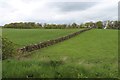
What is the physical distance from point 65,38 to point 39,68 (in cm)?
3083

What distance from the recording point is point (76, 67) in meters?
11.8

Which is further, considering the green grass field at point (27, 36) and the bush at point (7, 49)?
the green grass field at point (27, 36)

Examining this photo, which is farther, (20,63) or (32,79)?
(20,63)

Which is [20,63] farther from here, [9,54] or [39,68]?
[9,54]

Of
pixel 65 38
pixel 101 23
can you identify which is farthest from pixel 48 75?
pixel 101 23

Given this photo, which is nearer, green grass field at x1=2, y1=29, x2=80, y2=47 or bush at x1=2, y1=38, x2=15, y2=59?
bush at x1=2, y1=38, x2=15, y2=59

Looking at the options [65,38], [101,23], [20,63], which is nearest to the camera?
[20,63]

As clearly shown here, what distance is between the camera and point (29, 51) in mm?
26016

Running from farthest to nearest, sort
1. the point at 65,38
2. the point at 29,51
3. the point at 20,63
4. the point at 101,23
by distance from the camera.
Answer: the point at 101,23, the point at 65,38, the point at 29,51, the point at 20,63

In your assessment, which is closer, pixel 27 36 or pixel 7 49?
pixel 7 49

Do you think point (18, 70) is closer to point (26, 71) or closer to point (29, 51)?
point (26, 71)

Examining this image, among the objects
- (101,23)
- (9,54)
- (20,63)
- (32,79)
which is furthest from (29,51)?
(101,23)

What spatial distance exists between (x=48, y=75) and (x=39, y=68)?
2.41 ft

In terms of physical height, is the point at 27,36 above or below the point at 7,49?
above
